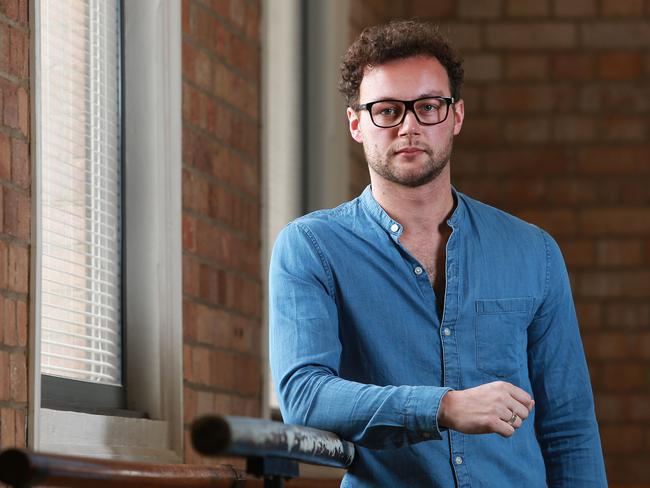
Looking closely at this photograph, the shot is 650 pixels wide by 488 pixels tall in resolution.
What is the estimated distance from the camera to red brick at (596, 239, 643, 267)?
15.8 ft

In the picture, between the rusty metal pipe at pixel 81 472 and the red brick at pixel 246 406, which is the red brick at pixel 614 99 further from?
the rusty metal pipe at pixel 81 472

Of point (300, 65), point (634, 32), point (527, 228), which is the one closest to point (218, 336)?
point (527, 228)

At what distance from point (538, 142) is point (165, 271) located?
8.30 feet

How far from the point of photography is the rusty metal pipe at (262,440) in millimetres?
1088

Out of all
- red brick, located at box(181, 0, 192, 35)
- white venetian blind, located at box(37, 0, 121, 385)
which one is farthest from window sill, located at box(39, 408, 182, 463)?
red brick, located at box(181, 0, 192, 35)

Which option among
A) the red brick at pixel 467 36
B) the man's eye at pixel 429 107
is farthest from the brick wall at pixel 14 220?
the red brick at pixel 467 36

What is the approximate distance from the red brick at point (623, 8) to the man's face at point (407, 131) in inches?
127

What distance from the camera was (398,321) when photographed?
1.79m

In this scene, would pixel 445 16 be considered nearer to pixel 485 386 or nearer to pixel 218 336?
pixel 218 336

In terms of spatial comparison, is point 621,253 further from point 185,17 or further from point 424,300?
point 424,300

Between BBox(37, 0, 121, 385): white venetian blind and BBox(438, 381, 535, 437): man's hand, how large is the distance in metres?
0.94

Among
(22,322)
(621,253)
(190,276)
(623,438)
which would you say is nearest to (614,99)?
(621,253)

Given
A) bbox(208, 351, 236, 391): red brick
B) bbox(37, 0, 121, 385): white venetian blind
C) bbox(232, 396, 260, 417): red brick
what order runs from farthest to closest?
bbox(232, 396, 260, 417): red brick, bbox(208, 351, 236, 391): red brick, bbox(37, 0, 121, 385): white venetian blind

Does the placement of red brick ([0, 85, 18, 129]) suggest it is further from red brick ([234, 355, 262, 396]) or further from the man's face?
red brick ([234, 355, 262, 396])
